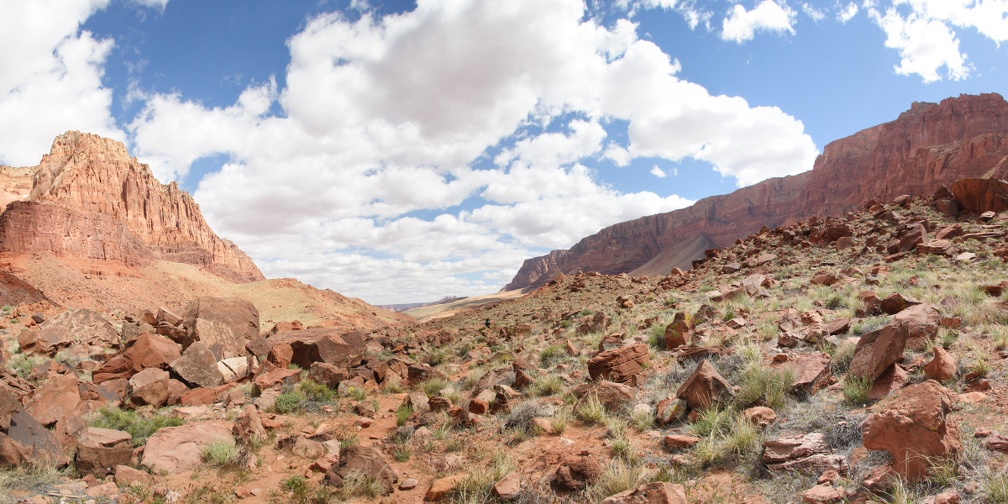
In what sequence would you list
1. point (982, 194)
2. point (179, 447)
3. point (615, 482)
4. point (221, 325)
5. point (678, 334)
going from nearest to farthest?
point (615, 482) → point (179, 447) → point (678, 334) → point (221, 325) → point (982, 194)

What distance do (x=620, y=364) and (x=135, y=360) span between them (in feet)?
41.2

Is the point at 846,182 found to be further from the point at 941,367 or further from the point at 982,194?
the point at 941,367

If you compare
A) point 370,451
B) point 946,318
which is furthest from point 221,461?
point 946,318

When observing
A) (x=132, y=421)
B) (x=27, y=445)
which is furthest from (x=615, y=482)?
(x=132, y=421)

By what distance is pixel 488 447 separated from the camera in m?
7.19

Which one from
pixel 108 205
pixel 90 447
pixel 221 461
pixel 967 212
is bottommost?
pixel 221 461

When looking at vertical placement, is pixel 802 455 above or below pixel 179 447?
below

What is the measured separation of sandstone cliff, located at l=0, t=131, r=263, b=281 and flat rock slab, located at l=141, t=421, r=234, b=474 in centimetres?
6679

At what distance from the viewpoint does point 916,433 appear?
3934 millimetres

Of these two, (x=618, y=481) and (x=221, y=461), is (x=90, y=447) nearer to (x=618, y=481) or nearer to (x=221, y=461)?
(x=221, y=461)

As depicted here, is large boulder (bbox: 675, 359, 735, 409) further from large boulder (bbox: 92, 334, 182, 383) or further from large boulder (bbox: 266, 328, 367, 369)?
large boulder (bbox: 92, 334, 182, 383)

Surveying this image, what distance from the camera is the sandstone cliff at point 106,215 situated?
188ft

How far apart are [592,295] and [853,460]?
2539cm

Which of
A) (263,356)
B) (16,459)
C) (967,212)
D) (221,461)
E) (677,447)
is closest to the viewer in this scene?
(677,447)
